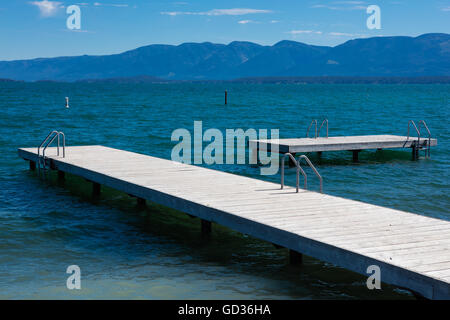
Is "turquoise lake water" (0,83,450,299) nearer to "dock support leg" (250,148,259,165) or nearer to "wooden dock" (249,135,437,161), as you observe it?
"wooden dock" (249,135,437,161)

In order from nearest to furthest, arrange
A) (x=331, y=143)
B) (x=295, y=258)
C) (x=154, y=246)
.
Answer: (x=295, y=258) → (x=154, y=246) → (x=331, y=143)

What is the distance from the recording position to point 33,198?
50.8 feet

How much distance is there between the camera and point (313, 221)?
9195 mm

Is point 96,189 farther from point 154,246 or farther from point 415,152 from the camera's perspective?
point 415,152

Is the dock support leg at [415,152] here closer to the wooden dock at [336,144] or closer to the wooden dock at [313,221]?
the wooden dock at [336,144]

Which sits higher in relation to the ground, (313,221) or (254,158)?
(313,221)

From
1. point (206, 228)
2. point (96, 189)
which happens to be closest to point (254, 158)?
point (96, 189)

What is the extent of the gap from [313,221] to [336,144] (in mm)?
13372

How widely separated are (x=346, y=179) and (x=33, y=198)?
9751 millimetres

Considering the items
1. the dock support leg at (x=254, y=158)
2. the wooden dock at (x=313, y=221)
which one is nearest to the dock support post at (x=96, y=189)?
the wooden dock at (x=313, y=221)

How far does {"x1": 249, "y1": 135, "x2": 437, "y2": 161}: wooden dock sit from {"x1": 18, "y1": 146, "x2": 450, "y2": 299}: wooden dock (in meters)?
7.23

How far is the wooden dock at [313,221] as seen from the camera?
23.6ft

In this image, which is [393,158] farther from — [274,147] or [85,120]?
[85,120]
